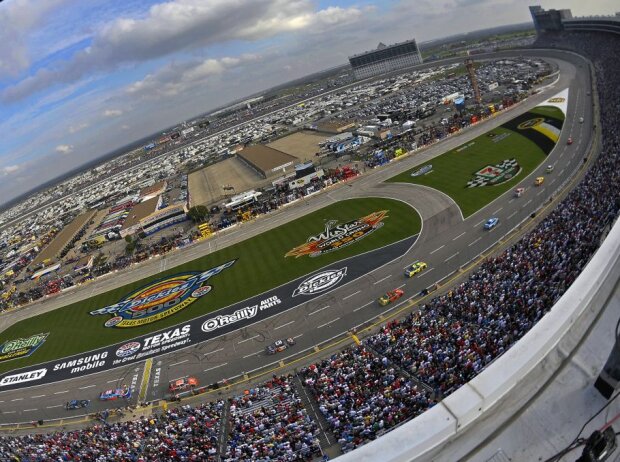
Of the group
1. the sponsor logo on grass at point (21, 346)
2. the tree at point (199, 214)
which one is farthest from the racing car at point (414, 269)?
the tree at point (199, 214)

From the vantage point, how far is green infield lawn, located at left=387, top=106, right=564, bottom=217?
54906 mm

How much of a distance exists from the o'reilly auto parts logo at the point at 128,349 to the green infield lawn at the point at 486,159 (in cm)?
4296

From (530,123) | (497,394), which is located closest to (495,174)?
(530,123)

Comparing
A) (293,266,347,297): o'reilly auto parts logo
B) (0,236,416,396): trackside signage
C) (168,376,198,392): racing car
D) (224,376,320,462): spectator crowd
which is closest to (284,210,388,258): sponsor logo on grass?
(0,236,416,396): trackside signage

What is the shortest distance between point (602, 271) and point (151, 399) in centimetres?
3737

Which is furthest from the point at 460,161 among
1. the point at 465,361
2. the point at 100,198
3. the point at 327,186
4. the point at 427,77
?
the point at 100,198

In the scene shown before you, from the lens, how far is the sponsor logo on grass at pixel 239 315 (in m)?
43.5

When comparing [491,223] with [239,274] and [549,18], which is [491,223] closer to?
[239,274]

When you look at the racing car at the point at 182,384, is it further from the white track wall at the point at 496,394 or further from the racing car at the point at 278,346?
the white track wall at the point at 496,394

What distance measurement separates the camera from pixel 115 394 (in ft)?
122

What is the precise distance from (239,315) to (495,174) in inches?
1697

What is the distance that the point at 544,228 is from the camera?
1428 inches

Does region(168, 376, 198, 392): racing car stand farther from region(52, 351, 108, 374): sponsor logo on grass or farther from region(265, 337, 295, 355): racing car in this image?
region(52, 351, 108, 374): sponsor logo on grass

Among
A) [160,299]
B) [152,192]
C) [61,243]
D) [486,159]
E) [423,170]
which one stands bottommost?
[160,299]
